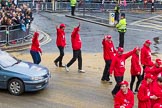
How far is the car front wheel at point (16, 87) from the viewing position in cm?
1248

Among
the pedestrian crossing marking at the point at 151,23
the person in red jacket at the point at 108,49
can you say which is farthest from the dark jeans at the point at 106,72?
the pedestrian crossing marking at the point at 151,23

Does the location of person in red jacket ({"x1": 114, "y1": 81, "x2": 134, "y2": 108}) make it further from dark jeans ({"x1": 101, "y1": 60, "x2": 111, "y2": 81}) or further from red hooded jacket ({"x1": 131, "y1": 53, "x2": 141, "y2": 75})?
dark jeans ({"x1": 101, "y1": 60, "x2": 111, "y2": 81})

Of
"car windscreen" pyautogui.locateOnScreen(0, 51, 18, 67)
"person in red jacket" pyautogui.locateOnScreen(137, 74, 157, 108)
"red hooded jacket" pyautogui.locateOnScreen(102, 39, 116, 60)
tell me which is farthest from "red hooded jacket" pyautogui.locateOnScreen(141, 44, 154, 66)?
"car windscreen" pyautogui.locateOnScreen(0, 51, 18, 67)

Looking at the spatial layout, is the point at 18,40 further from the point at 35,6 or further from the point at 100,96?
the point at 35,6

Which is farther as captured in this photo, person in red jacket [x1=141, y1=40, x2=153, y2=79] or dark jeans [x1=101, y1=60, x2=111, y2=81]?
dark jeans [x1=101, y1=60, x2=111, y2=81]

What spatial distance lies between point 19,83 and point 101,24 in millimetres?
18511

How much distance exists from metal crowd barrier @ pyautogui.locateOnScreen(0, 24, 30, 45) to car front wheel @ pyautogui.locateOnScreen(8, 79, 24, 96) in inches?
302

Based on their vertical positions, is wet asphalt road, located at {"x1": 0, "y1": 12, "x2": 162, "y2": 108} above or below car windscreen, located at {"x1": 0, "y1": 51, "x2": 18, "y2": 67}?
below

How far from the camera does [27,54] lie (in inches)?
743

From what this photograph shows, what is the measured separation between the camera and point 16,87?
1254 cm

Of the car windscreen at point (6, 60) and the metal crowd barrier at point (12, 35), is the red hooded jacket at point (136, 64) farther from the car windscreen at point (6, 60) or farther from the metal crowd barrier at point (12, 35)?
the metal crowd barrier at point (12, 35)

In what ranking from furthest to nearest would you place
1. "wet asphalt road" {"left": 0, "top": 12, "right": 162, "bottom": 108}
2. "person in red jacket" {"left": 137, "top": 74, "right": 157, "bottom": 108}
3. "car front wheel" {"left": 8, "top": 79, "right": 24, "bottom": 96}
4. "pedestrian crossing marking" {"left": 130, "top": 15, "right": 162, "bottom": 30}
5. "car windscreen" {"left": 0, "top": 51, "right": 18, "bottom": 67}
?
"pedestrian crossing marking" {"left": 130, "top": 15, "right": 162, "bottom": 30} → "car windscreen" {"left": 0, "top": 51, "right": 18, "bottom": 67} → "car front wheel" {"left": 8, "top": 79, "right": 24, "bottom": 96} → "wet asphalt road" {"left": 0, "top": 12, "right": 162, "bottom": 108} → "person in red jacket" {"left": 137, "top": 74, "right": 157, "bottom": 108}

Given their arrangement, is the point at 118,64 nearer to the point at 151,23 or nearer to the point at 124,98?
the point at 124,98

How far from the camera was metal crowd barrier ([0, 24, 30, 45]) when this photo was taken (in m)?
20.0
